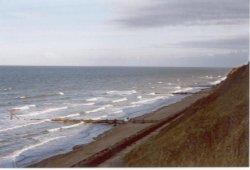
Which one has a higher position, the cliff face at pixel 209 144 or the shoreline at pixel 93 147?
the cliff face at pixel 209 144

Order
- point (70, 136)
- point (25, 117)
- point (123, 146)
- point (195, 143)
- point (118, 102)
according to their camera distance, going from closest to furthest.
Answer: point (195, 143) → point (123, 146) → point (70, 136) → point (25, 117) → point (118, 102)

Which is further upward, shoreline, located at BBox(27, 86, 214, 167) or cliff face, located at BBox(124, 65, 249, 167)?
cliff face, located at BBox(124, 65, 249, 167)

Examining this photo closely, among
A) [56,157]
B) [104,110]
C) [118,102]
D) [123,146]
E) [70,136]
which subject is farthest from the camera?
[118,102]

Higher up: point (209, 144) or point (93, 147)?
point (209, 144)

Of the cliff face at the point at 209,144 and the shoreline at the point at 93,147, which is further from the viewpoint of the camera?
the shoreline at the point at 93,147

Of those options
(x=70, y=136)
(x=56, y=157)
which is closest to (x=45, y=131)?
(x=70, y=136)

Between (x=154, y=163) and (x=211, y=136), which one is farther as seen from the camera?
(x=211, y=136)

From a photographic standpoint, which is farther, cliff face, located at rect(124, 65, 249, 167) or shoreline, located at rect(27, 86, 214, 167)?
shoreline, located at rect(27, 86, 214, 167)

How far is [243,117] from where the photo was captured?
394 inches

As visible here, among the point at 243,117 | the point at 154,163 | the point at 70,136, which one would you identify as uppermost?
the point at 243,117

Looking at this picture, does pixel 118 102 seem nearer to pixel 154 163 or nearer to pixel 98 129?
Answer: pixel 98 129

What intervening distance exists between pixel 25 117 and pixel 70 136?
7.88 metres

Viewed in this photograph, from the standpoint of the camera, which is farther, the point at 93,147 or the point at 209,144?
the point at 93,147

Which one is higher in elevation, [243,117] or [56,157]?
[243,117]
